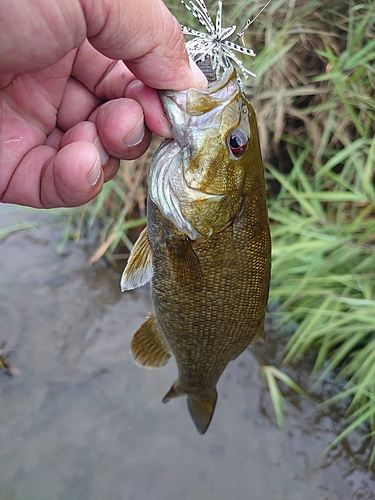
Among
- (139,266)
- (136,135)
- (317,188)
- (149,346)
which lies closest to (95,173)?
(136,135)

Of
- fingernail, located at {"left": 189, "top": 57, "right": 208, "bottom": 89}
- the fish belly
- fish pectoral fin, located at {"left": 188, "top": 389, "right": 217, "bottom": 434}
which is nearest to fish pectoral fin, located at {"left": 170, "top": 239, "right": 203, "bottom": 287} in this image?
the fish belly

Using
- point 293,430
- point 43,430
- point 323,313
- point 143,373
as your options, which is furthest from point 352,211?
point 43,430

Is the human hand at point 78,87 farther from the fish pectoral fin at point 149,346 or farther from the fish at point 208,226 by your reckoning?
the fish pectoral fin at point 149,346

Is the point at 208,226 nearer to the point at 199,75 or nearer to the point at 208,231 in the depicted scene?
the point at 208,231

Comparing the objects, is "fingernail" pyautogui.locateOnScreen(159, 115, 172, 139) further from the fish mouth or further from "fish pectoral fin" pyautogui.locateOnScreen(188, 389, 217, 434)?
"fish pectoral fin" pyautogui.locateOnScreen(188, 389, 217, 434)

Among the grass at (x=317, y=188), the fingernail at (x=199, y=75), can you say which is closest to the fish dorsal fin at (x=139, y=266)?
the fingernail at (x=199, y=75)

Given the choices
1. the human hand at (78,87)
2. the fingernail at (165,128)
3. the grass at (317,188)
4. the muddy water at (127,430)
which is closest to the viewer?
the human hand at (78,87)
